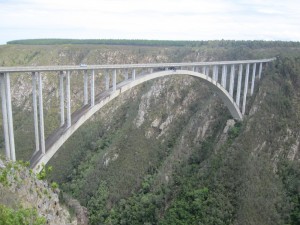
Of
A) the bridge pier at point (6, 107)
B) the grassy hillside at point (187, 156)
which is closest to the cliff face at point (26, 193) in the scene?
the bridge pier at point (6, 107)

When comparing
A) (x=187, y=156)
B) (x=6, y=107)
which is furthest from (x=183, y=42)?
(x=6, y=107)

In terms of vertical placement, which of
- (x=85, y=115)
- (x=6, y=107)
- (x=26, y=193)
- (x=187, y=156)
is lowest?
(x=187, y=156)

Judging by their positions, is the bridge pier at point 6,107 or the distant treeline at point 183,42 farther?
the distant treeline at point 183,42

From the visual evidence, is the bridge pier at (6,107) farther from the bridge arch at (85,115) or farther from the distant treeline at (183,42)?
the distant treeline at (183,42)

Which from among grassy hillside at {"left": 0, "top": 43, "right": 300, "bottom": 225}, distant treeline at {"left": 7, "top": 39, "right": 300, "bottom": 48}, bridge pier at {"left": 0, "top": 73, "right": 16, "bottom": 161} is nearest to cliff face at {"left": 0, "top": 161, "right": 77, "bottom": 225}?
bridge pier at {"left": 0, "top": 73, "right": 16, "bottom": 161}

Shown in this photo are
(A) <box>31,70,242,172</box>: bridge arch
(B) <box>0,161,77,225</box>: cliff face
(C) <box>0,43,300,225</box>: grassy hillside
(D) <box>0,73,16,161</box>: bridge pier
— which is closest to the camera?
(B) <box>0,161,77,225</box>: cliff face

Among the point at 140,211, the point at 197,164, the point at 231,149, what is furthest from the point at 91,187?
the point at 231,149

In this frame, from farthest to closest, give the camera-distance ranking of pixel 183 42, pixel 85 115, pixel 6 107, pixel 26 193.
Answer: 1. pixel 183 42
2. pixel 85 115
3. pixel 6 107
4. pixel 26 193

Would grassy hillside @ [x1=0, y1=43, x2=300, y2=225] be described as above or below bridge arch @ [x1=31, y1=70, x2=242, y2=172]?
below

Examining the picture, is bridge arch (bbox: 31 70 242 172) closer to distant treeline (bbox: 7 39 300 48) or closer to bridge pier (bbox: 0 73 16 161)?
bridge pier (bbox: 0 73 16 161)

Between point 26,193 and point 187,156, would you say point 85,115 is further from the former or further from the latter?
point 187,156
